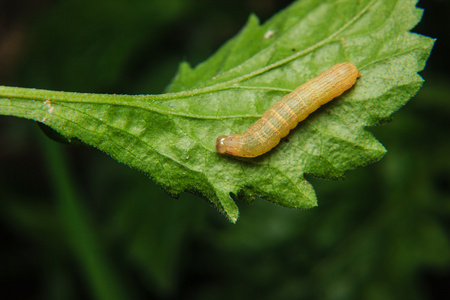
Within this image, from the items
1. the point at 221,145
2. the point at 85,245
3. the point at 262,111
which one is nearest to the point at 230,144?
the point at 221,145

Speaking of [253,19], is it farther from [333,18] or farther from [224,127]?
[224,127]

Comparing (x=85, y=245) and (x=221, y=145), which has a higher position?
(x=221, y=145)

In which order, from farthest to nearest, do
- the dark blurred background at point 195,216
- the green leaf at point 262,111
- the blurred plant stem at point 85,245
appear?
the blurred plant stem at point 85,245
the dark blurred background at point 195,216
the green leaf at point 262,111

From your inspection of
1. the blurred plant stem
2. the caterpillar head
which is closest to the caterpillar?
the caterpillar head

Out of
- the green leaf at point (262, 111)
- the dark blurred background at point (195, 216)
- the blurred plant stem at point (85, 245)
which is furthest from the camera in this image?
the blurred plant stem at point (85, 245)

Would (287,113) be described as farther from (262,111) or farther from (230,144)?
(230,144)

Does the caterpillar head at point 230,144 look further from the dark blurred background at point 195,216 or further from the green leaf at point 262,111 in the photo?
the dark blurred background at point 195,216

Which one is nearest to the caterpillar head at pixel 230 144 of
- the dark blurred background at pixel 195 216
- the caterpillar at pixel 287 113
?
the caterpillar at pixel 287 113
